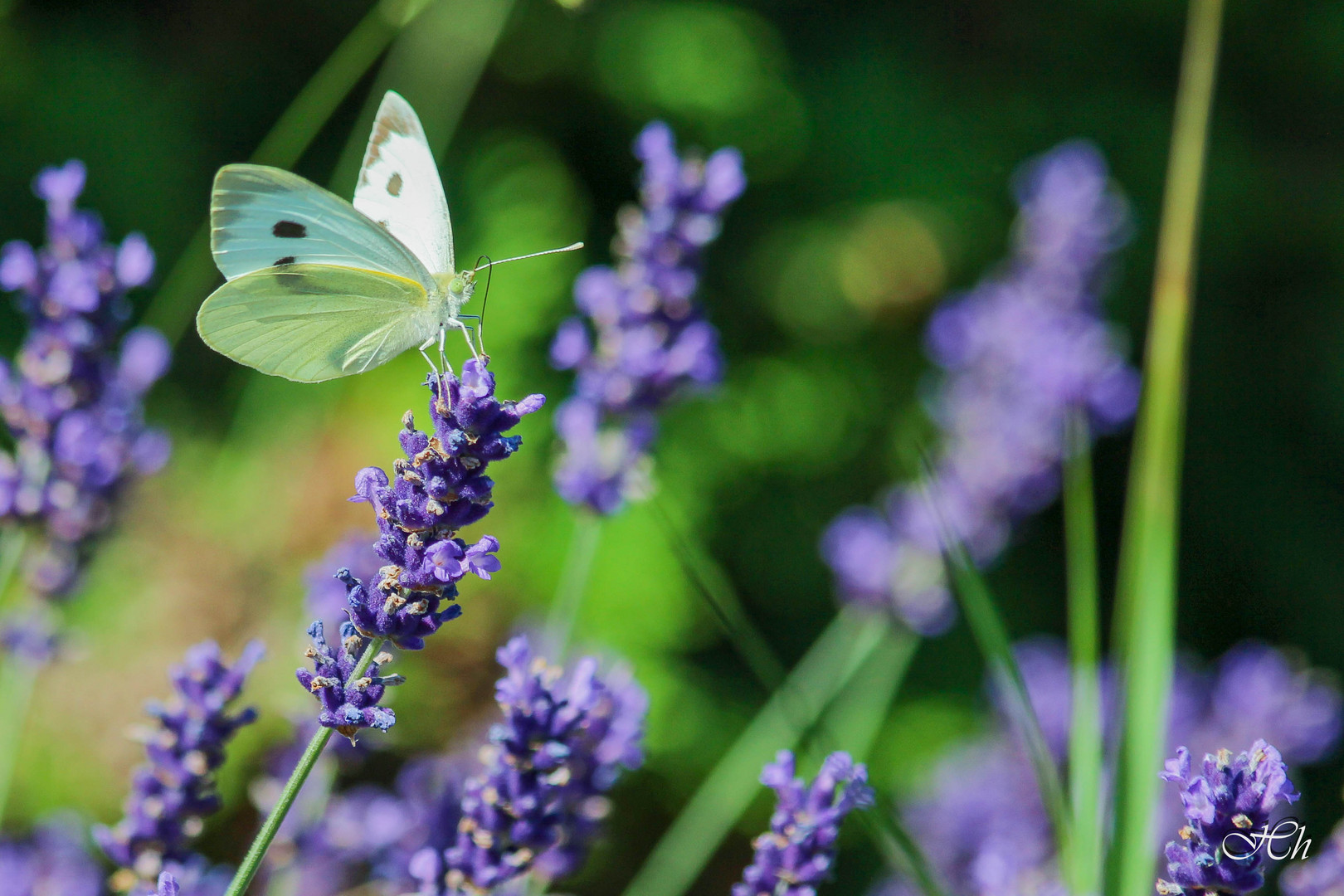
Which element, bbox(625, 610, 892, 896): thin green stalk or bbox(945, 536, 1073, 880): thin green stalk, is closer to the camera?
bbox(945, 536, 1073, 880): thin green stalk

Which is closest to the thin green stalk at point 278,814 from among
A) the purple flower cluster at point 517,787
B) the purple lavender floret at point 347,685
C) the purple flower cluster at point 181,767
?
the purple lavender floret at point 347,685

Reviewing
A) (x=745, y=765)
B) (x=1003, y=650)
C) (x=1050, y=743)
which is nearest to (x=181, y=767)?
(x=1003, y=650)

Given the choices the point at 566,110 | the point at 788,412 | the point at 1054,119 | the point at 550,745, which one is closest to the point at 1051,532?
the point at 788,412

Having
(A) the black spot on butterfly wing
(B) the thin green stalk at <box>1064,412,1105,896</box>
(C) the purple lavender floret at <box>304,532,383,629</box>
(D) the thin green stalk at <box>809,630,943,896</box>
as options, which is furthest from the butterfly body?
(D) the thin green stalk at <box>809,630,943,896</box>

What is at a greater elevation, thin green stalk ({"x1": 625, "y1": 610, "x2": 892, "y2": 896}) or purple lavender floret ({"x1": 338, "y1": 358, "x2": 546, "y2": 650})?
thin green stalk ({"x1": 625, "y1": 610, "x2": 892, "y2": 896})

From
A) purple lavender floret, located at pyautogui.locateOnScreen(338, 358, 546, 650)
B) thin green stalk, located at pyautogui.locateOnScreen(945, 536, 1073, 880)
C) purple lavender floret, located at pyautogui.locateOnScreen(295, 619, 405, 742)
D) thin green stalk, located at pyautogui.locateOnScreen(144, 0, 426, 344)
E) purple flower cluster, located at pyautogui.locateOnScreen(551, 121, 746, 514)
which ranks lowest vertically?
purple lavender floret, located at pyautogui.locateOnScreen(295, 619, 405, 742)

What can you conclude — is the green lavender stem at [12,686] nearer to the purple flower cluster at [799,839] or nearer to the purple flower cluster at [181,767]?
the purple flower cluster at [181,767]

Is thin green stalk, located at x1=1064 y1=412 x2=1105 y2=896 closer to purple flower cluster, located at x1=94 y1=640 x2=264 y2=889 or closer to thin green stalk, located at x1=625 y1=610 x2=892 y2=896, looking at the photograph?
thin green stalk, located at x1=625 y1=610 x2=892 y2=896

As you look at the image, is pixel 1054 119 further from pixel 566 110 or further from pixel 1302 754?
pixel 1302 754
